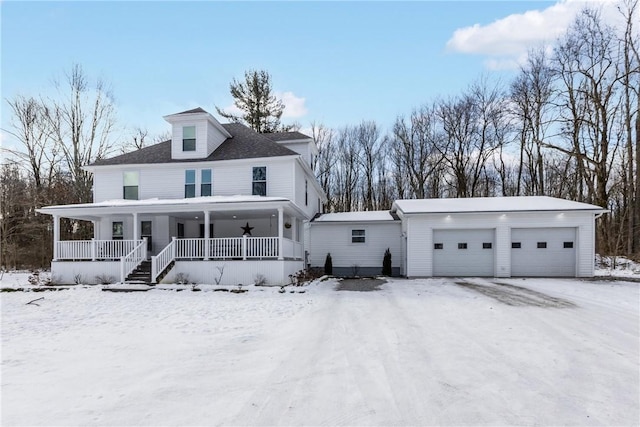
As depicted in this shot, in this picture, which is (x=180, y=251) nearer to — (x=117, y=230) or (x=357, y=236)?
(x=117, y=230)

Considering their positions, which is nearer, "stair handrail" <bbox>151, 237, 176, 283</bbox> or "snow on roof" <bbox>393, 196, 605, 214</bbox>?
"stair handrail" <bbox>151, 237, 176, 283</bbox>

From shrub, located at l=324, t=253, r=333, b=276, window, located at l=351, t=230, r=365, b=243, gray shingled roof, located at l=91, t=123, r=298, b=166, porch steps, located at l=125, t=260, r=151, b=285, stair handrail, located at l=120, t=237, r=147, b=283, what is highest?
gray shingled roof, located at l=91, t=123, r=298, b=166

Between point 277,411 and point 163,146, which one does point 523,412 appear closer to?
point 277,411

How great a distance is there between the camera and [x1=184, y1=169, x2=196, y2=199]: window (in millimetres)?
16734

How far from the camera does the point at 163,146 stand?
1852cm

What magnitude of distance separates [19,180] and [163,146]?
13460 millimetres

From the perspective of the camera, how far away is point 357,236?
19562mm

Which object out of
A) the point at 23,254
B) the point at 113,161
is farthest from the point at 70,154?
the point at 113,161

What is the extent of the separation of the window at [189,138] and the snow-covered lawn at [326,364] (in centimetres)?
966

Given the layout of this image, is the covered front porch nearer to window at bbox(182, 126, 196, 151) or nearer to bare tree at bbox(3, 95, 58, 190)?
window at bbox(182, 126, 196, 151)

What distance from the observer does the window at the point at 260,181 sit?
1625 cm

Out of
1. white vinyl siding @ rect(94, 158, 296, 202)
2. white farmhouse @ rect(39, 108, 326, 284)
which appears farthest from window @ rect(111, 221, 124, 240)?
white vinyl siding @ rect(94, 158, 296, 202)

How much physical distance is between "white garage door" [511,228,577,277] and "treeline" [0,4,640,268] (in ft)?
23.7

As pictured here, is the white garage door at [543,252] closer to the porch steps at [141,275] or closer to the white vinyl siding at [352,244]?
the white vinyl siding at [352,244]
